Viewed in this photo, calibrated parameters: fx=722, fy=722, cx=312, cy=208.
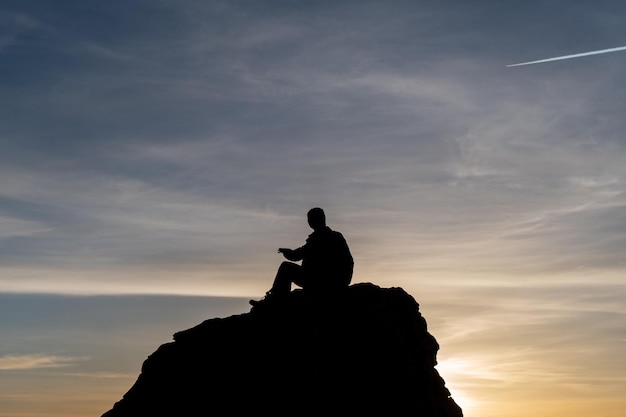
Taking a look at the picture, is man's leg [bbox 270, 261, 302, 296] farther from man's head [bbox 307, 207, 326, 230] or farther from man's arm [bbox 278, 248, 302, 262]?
man's head [bbox 307, 207, 326, 230]

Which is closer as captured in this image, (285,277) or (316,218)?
(285,277)

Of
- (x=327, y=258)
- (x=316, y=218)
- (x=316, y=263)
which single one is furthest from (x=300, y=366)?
(x=316, y=218)

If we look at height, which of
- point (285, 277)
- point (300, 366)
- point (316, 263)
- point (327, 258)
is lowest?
point (300, 366)

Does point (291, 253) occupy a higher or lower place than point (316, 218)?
lower

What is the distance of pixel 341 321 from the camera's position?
23000 millimetres

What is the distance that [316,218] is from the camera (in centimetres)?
2364

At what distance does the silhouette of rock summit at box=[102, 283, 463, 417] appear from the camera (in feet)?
69.6

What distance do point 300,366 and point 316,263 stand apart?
3.58m

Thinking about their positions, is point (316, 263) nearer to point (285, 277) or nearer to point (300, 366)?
point (285, 277)

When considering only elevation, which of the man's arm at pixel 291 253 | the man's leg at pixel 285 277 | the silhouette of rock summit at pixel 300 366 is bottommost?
the silhouette of rock summit at pixel 300 366

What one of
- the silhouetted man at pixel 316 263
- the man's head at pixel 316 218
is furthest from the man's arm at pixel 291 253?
the man's head at pixel 316 218

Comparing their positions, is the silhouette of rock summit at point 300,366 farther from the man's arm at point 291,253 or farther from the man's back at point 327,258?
the man's arm at point 291,253

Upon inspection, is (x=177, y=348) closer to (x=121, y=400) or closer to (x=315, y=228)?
(x=121, y=400)

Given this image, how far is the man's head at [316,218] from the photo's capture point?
23625 millimetres
